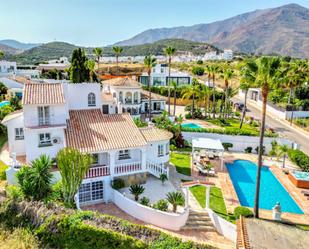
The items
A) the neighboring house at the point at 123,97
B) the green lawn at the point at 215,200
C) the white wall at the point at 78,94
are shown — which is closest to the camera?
the green lawn at the point at 215,200

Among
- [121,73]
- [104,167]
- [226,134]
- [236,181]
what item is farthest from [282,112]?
[121,73]

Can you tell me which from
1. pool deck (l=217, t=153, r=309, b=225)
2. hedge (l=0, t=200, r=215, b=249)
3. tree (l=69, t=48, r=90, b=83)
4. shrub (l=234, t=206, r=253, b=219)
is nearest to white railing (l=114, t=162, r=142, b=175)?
hedge (l=0, t=200, r=215, b=249)

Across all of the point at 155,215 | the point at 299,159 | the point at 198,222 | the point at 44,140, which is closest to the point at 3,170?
the point at 44,140

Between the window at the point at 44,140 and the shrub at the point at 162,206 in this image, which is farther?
the window at the point at 44,140

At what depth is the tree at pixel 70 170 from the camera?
17.8 meters

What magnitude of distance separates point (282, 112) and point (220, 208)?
126ft

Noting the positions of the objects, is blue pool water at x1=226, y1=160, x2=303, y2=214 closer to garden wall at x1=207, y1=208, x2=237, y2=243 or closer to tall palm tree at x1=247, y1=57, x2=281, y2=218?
garden wall at x1=207, y1=208, x2=237, y2=243

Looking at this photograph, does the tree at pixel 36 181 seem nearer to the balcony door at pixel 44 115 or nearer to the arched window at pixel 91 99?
the balcony door at pixel 44 115

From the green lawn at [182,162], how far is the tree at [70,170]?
474 inches

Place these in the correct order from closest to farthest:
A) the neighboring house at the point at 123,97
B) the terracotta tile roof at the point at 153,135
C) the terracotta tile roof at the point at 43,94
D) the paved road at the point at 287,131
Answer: the terracotta tile roof at the point at 43,94 < the terracotta tile roof at the point at 153,135 < the paved road at the point at 287,131 < the neighboring house at the point at 123,97

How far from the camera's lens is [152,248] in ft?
43.1

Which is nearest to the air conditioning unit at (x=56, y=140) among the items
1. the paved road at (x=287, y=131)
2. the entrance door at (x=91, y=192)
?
the entrance door at (x=91, y=192)

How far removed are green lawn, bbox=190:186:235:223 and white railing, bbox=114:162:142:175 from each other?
16.6ft

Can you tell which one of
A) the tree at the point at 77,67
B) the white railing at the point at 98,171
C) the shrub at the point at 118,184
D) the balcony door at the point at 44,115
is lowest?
the shrub at the point at 118,184
